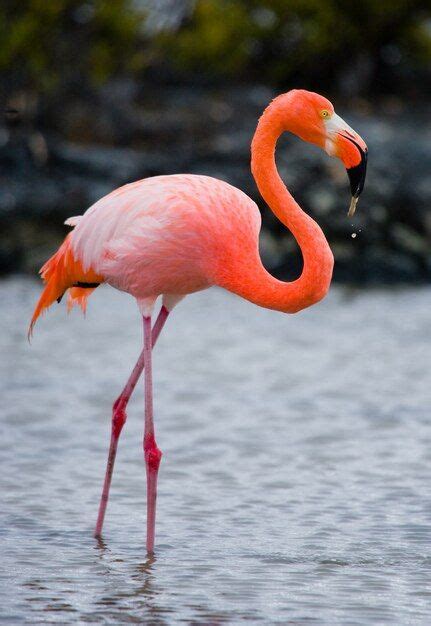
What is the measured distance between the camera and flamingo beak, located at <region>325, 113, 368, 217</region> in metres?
5.14

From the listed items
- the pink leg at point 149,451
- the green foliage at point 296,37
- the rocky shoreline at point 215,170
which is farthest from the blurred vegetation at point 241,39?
the pink leg at point 149,451

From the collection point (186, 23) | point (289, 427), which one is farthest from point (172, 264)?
point (186, 23)

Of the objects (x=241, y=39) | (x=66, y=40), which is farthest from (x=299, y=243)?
(x=241, y=39)

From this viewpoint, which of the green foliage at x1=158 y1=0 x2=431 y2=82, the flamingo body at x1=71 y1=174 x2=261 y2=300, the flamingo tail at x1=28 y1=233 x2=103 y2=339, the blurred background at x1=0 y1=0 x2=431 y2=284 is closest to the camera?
the flamingo body at x1=71 y1=174 x2=261 y2=300

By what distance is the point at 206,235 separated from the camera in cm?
555

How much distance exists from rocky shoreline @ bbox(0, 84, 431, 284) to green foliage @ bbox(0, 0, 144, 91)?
947 millimetres

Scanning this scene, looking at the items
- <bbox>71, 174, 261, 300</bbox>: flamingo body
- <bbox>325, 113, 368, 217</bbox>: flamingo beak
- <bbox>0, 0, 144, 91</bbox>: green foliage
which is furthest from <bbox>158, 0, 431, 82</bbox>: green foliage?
<bbox>325, 113, 368, 217</bbox>: flamingo beak

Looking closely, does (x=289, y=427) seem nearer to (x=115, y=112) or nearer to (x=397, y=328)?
(x=397, y=328)

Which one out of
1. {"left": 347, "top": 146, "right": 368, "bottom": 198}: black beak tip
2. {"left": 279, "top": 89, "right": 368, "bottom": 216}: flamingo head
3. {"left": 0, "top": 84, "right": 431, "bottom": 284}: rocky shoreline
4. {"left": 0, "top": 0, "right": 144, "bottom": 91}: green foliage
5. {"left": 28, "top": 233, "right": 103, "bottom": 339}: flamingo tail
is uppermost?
{"left": 0, "top": 0, "right": 144, "bottom": 91}: green foliage

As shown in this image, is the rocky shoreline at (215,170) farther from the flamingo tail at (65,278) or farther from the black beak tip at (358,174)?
the black beak tip at (358,174)

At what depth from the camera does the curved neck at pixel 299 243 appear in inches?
207

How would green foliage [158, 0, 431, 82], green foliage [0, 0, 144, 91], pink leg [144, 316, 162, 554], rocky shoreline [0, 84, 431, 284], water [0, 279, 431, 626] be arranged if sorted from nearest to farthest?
1. water [0, 279, 431, 626]
2. pink leg [144, 316, 162, 554]
3. rocky shoreline [0, 84, 431, 284]
4. green foliage [0, 0, 144, 91]
5. green foliage [158, 0, 431, 82]

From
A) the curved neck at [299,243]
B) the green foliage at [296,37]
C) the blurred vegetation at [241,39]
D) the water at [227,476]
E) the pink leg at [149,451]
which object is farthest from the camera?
the green foliage at [296,37]

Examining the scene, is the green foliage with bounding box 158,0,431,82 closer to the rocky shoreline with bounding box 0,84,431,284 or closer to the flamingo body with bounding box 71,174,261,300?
the rocky shoreline with bounding box 0,84,431,284
